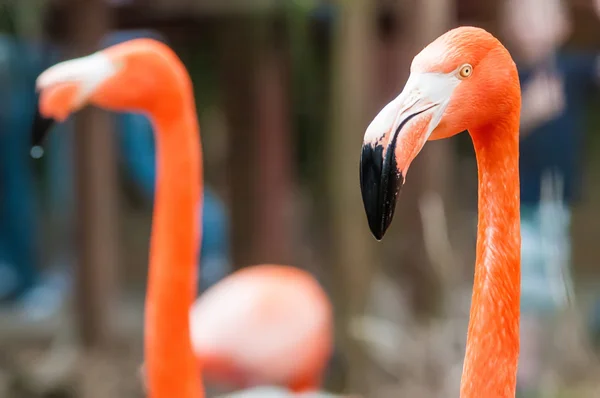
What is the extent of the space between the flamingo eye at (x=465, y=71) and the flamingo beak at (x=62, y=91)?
528mm

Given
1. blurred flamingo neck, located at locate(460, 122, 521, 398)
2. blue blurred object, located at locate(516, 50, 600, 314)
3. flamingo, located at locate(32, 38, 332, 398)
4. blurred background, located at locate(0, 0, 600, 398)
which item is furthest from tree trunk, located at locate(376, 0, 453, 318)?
blurred flamingo neck, located at locate(460, 122, 521, 398)

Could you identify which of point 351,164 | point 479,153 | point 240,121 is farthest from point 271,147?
point 479,153

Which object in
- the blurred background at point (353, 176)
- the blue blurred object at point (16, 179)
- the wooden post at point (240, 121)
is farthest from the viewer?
the blue blurred object at point (16, 179)

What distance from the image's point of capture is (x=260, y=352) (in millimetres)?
1581

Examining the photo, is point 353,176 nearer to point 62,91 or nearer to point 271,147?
point 271,147

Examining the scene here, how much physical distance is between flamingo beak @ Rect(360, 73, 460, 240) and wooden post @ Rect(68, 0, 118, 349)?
1.39 m

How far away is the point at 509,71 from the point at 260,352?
43.5 inches

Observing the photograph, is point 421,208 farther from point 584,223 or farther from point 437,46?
point 437,46

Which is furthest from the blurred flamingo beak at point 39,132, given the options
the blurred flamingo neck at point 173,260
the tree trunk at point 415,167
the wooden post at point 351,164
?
the tree trunk at point 415,167

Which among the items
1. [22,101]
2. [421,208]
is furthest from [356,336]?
[22,101]

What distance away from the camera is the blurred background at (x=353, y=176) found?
4.45 feet

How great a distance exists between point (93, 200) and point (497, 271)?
56.5 inches

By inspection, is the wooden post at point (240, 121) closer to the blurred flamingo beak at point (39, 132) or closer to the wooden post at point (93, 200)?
the wooden post at point (93, 200)

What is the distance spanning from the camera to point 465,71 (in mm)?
580
